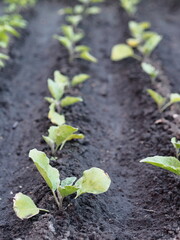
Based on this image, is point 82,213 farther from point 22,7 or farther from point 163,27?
point 22,7

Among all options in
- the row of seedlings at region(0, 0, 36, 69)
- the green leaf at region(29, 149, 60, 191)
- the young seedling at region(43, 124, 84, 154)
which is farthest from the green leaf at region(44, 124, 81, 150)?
the row of seedlings at region(0, 0, 36, 69)

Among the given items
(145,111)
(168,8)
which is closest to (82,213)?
(145,111)

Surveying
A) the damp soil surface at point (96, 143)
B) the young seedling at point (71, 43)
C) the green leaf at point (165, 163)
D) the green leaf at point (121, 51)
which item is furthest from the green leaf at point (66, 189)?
the green leaf at point (121, 51)

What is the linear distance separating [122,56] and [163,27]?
8.62ft

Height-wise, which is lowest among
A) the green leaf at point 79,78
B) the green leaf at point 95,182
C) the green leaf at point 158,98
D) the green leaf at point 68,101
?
the green leaf at point 158,98

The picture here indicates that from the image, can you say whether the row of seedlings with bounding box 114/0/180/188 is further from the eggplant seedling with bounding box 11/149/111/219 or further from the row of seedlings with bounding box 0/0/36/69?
the row of seedlings with bounding box 0/0/36/69

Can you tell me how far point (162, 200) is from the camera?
2592mm

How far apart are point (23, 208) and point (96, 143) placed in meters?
1.39

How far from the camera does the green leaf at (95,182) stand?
7.20 feet

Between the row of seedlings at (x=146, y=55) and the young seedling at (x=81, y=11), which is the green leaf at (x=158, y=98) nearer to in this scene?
the row of seedlings at (x=146, y=55)

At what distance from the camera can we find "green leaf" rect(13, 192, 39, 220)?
2.16 metres

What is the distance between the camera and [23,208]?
7.15ft

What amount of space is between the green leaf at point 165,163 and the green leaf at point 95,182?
29 centimetres

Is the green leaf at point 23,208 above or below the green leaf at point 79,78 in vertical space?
above
